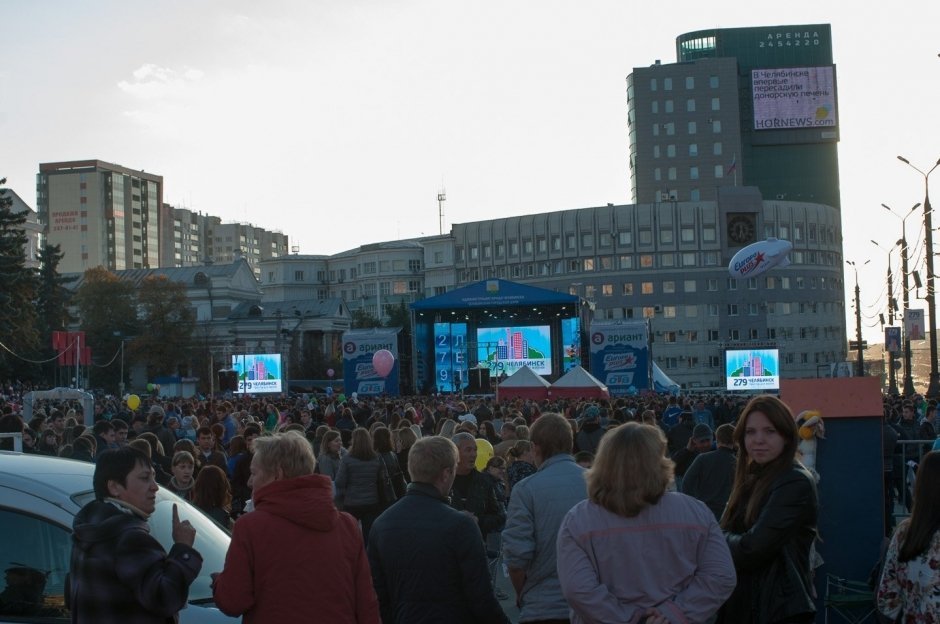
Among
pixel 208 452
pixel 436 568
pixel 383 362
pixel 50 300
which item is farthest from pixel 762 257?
pixel 50 300

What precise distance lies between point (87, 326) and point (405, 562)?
87522mm

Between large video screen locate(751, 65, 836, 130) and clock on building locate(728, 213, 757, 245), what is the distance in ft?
99.5

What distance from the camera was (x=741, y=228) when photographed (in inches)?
3772

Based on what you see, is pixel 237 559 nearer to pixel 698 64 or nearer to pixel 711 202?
pixel 711 202

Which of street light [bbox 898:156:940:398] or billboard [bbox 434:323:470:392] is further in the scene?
billboard [bbox 434:323:470:392]

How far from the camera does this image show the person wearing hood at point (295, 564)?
14.6 ft

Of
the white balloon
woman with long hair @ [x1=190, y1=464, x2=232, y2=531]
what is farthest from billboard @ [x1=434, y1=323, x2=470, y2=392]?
woman with long hair @ [x1=190, y1=464, x2=232, y2=531]

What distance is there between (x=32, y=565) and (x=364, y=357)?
47015mm

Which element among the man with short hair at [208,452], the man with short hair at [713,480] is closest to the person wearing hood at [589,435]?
the man with short hair at [208,452]

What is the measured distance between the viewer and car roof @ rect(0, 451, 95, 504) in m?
4.83

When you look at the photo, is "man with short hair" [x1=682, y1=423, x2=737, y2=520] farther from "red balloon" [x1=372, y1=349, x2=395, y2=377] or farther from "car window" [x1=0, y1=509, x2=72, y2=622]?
"red balloon" [x1=372, y1=349, x2=395, y2=377]

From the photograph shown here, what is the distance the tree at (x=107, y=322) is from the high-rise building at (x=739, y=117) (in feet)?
160

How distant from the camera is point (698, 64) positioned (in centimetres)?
10712

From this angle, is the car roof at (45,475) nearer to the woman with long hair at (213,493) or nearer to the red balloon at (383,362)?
the woman with long hair at (213,493)
